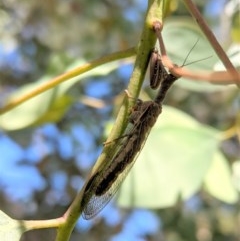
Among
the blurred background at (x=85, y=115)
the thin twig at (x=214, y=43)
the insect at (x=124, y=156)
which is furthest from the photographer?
the blurred background at (x=85, y=115)

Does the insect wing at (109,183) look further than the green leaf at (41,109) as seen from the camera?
No

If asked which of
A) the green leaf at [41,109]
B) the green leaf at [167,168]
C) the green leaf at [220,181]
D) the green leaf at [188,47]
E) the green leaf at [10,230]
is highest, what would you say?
the green leaf at [10,230]

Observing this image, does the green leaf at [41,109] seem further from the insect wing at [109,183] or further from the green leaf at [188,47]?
the insect wing at [109,183]

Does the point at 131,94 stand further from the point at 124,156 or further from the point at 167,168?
the point at 167,168

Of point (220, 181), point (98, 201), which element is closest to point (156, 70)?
point (98, 201)

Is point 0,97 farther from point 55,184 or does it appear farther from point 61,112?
point 61,112

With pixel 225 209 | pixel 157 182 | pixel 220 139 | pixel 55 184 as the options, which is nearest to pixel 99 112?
pixel 55 184

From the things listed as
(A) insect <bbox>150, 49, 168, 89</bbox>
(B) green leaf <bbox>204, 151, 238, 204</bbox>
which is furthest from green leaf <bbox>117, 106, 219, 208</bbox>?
(A) insect <bbox>150, 49, 168, 89</bbox>

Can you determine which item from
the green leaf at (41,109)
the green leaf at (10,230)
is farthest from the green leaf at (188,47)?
the green leaf at (10,230)

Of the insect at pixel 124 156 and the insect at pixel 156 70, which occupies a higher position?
the insect at pixel 156 70
